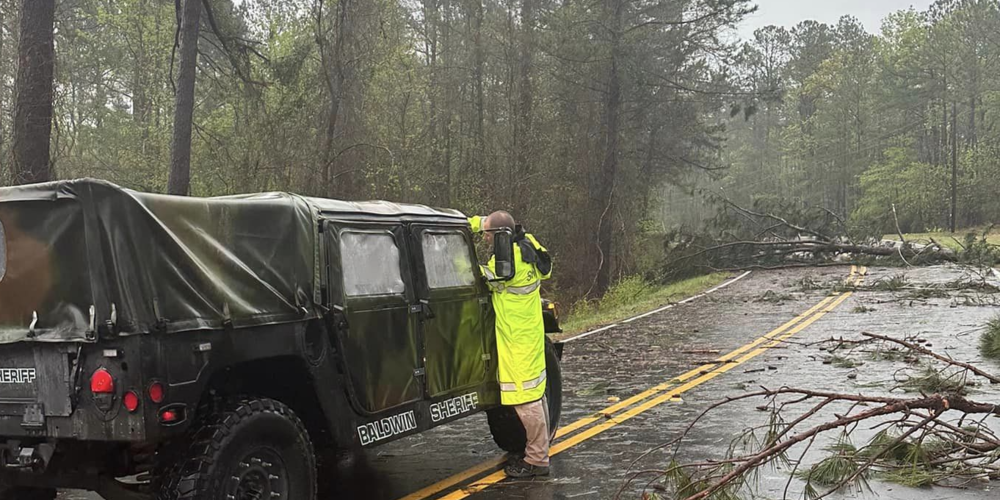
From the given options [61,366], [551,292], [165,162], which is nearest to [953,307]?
[551,292]

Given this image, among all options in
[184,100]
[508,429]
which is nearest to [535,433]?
[508,429]

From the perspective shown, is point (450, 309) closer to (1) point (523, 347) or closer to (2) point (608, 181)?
(1) point (523, 347)

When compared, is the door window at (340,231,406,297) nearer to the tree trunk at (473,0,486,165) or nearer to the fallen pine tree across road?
the fallen pine tree across road

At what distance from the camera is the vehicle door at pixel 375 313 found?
5023 millimetres

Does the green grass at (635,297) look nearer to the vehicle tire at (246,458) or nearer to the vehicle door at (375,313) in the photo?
the vehicle door at (375,313)

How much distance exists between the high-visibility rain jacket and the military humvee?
0.85 m

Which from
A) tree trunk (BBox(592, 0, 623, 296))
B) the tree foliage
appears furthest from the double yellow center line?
the tree foliage

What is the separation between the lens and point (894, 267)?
25562mm

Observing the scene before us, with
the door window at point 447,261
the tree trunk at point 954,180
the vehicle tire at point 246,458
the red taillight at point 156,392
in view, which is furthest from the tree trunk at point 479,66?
the tree trunk at point 954,180

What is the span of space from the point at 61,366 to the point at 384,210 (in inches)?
92.9

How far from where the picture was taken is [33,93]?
11805 millimetres

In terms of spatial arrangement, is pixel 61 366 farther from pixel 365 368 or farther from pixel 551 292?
pixel 551 292

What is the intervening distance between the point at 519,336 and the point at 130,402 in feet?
9.94

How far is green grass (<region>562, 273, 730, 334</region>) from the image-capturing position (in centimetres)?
1981
